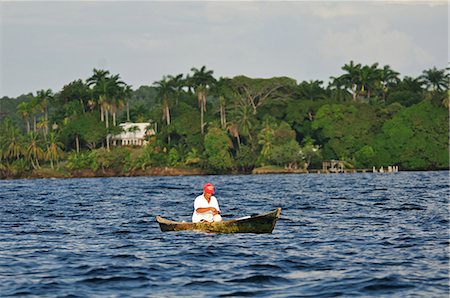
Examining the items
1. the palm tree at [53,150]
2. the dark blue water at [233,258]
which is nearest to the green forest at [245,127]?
the palm tree at [53,150]

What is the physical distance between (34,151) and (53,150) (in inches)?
134

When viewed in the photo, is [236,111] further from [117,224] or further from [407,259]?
[407,259]

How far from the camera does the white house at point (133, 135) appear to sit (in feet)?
534

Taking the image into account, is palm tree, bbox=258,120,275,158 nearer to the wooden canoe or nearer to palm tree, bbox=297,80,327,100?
palm tree, bbox=297,80,327,100

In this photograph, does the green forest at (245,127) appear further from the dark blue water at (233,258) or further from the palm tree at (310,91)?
the dark blue water at (233,258)

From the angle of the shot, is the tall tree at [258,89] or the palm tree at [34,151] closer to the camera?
the palm tree at [34,151]

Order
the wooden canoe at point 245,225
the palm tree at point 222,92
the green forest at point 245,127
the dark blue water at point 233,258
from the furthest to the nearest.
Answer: the palm tree at point 222,92 → the green forest at point 245,127 → the wooden canoe at point 245,225 → the dark blue water at point 233,258

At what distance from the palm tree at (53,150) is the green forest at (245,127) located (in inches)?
7.2

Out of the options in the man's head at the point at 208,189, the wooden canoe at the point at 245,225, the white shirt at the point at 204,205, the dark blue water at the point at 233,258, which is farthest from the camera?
the white shirt at the point at 204,205

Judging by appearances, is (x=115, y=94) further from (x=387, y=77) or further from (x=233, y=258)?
(x=233, y=258)

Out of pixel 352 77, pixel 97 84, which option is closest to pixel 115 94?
pixel 97 84

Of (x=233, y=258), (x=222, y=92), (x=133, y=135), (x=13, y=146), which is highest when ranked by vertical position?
(x=222, y=92)

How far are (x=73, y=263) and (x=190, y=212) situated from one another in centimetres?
2195

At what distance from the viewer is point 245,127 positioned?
152 meters
